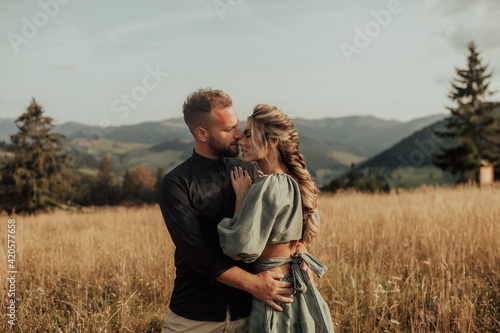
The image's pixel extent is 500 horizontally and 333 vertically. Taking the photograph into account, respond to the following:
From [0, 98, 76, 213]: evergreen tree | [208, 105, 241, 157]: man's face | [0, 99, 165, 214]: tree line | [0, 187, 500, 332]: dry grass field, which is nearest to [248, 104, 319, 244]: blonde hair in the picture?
[208, 105, 241, 157]: man's face

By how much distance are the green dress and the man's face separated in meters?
0.48

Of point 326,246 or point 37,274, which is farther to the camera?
point 326,246

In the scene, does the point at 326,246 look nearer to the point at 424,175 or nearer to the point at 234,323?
the point at 234,323

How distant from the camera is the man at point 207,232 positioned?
231 cm

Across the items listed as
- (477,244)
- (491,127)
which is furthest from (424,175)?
(477,244)

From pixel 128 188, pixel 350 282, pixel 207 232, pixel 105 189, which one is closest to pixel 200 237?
pixel 207 232

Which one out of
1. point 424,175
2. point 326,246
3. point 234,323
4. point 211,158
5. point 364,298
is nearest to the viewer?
point 234,323

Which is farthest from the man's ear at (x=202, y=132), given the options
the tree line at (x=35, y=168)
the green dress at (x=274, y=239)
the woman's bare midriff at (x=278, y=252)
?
the tree line at (x=35, y=168)

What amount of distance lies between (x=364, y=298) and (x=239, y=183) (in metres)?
2.94

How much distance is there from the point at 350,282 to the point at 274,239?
10.4 feet

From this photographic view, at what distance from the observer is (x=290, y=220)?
2.35m


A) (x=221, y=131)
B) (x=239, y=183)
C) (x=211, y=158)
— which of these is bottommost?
(x=239, y=183)

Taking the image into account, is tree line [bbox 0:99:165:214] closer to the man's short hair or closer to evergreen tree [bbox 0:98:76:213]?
evergreen tree [bbox 0:98:76:213]

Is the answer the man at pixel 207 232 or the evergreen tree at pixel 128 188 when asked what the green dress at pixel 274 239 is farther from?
the evergreen tree at pixel 128 188
